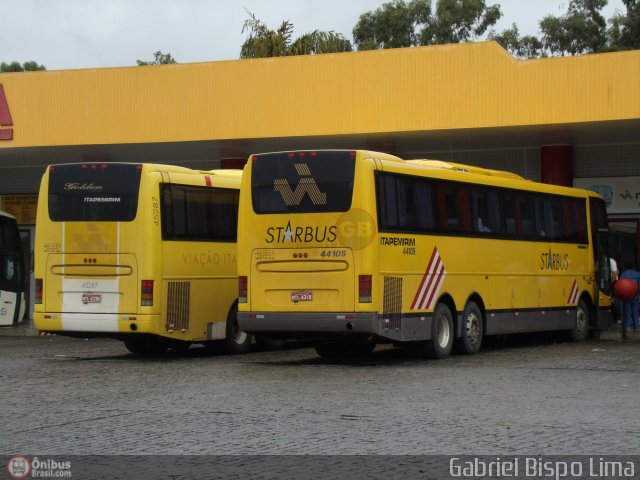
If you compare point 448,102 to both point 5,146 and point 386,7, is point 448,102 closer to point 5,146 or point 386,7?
point 5,146

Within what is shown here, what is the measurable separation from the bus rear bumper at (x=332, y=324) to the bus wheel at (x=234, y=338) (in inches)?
103

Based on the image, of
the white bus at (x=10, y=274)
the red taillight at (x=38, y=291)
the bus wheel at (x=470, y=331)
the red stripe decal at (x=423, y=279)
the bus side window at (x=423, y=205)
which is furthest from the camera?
the white bus at (x=10, y=274)

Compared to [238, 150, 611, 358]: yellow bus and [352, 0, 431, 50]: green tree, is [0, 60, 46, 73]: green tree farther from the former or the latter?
[238, 150, 611, 358]: yellow bus

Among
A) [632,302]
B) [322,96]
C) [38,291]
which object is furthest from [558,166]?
[38,291]

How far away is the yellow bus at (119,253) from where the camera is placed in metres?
18.6

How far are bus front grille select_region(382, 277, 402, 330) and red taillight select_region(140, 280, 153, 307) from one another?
375cm

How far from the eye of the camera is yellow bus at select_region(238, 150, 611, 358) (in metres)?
17.2

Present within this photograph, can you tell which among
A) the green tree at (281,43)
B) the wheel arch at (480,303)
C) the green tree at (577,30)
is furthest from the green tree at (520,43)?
the wheel arch at (480,303)

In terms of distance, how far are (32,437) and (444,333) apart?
980 centimetres

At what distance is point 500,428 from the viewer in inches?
418

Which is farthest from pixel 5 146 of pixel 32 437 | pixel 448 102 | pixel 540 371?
pixel 32 437

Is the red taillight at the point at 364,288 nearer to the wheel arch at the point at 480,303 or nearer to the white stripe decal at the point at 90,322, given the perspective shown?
the wheel arch at the point at 480,303

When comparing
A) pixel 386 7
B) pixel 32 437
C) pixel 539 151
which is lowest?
pixel 32 437

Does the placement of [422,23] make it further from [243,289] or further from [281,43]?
[243,289]
